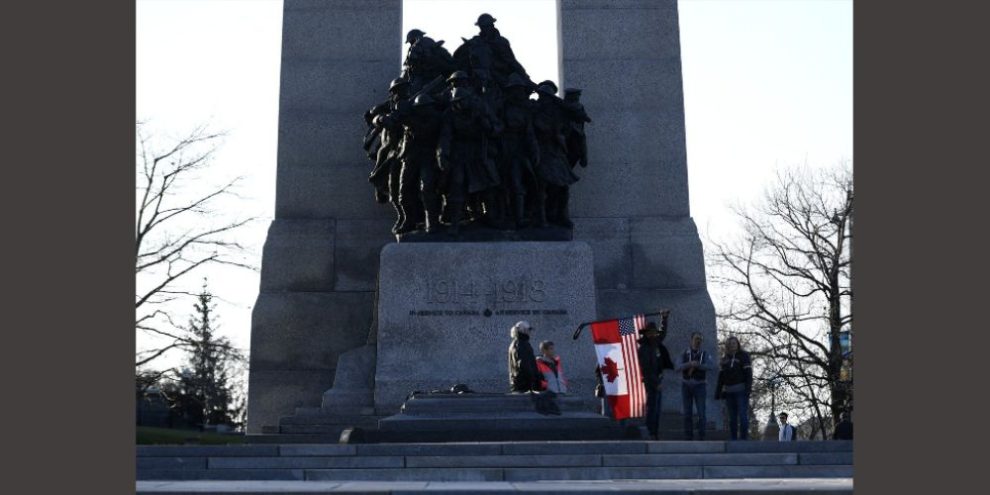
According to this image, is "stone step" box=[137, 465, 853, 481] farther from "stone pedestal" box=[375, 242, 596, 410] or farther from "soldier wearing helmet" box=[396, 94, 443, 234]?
"soldier wearing helmet" box=[396, 94, 443, 234]

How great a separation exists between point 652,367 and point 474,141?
506 centimetres

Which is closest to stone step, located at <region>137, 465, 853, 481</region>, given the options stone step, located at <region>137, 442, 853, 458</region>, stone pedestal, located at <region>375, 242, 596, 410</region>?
stone step, located at <region>137, 442, 853, 458</region>

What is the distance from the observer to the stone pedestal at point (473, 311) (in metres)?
23.8

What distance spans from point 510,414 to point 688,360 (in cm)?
248

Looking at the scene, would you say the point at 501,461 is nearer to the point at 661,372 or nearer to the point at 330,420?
the point at 661,372

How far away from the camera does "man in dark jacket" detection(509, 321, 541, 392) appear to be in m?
20.2

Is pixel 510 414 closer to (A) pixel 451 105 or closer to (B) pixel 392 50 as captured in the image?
(A) pixel 451 105

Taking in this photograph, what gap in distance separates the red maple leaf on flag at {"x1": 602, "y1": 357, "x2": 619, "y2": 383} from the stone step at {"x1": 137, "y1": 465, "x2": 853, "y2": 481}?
12.6 feet

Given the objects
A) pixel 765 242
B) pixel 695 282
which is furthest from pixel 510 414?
pixel 765 242

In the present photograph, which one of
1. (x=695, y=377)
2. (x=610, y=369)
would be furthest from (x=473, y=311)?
(x=695, y=377)

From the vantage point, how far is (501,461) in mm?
17672

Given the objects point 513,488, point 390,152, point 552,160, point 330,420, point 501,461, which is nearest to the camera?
point 513,488

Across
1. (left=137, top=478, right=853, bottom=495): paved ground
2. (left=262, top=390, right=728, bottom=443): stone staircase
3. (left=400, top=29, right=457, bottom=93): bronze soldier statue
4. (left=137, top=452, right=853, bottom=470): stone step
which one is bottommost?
(left=137, top=478, right=853, bottom=495): paved ground

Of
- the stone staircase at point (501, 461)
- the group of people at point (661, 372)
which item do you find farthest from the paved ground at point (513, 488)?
the group of people at point (661, 372)
